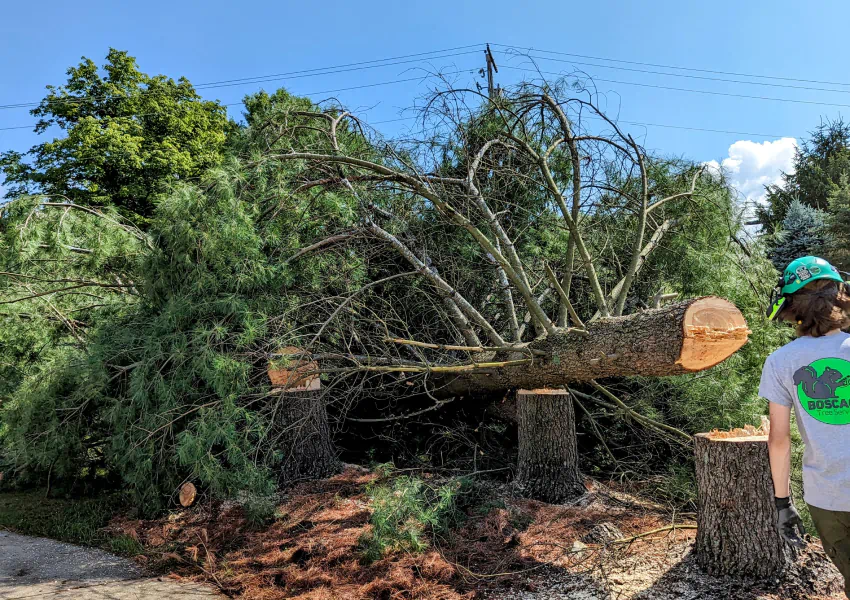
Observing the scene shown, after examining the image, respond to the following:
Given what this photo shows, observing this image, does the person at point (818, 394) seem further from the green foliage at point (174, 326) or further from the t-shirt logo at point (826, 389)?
the green foliage at point (174, 326)

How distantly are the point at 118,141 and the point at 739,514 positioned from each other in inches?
644

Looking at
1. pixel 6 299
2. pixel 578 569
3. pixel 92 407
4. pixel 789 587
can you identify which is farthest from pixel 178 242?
pixel 789 587

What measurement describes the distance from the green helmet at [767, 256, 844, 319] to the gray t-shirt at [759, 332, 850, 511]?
0.18 metres

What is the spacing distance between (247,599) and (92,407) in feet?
Result: 9.29

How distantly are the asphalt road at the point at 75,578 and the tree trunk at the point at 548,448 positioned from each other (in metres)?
2.34

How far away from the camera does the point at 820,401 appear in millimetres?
1950

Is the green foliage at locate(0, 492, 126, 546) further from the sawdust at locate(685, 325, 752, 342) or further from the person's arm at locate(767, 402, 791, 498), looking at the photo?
the person's arm at locate(767, 402, 791, 498)

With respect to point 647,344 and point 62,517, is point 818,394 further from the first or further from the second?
point 62,517

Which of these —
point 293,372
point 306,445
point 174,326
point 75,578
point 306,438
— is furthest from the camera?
point 306,445

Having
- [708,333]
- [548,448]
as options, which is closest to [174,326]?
[548,448]

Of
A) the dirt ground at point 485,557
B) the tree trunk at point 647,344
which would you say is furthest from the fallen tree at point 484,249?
the dirt ground at point 485,557

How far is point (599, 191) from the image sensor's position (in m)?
5.07

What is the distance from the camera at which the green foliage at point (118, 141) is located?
1508 cm

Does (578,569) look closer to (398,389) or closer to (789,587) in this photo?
(789,587)
